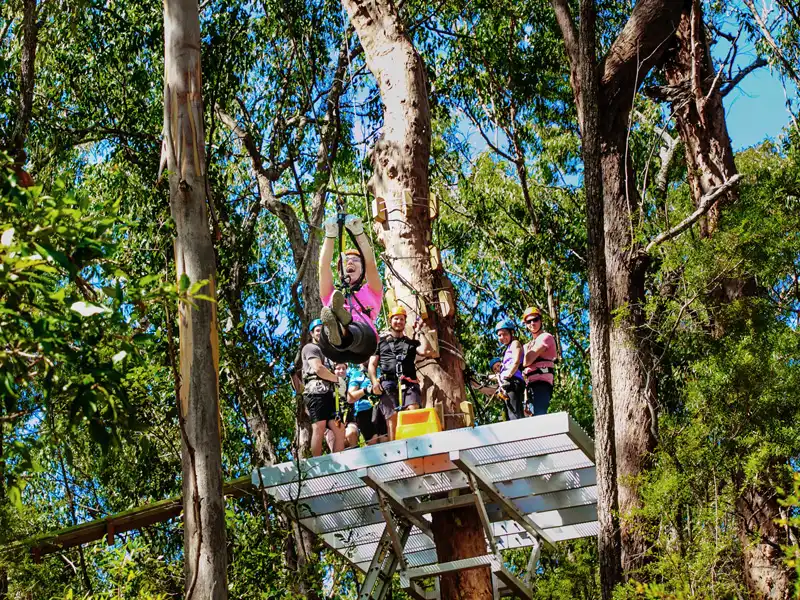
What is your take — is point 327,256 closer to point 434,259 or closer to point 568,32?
point 434,259

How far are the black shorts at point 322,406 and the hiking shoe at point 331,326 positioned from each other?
0.94 metres

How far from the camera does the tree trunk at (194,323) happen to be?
6.16 metres

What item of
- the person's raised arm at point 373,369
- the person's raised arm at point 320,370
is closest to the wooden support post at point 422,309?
the person's raised arm at point 373,369

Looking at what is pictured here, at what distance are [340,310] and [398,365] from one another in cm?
84

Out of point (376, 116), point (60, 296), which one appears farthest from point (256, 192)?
point (60, 296)

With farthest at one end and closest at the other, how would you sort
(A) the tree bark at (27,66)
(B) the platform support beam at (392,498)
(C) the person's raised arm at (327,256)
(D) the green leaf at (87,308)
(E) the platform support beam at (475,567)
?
(A) the tree bark at (27,66)
(C) the person's raised arm at (327,256)
(B) the platform support beam at (392,498)
(E) the platform support beam at (475,567)
(D) the green leaf at (87,308)

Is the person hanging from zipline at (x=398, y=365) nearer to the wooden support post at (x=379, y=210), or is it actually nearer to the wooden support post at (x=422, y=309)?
the wooden support post at (x=422, y=309)

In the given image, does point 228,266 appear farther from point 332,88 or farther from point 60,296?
point 60,296

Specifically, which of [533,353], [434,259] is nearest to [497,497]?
[533,353]

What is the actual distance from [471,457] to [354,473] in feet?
2.81

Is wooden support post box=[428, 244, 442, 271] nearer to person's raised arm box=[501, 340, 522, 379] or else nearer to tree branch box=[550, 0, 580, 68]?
person's raised arm box=[501, 340, 522, 379]

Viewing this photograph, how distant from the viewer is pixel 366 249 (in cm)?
848

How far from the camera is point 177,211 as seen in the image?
6902 mm

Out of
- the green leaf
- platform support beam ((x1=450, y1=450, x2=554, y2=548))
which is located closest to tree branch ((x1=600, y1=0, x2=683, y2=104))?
platform support beam ((x1=450, y1=450, x2=554, y2=548))
